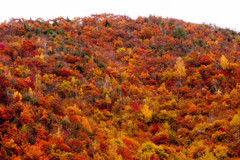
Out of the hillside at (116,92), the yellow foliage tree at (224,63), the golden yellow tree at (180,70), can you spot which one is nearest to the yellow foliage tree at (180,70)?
the golden yellow tree at (180,70)

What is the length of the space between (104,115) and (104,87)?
412cm

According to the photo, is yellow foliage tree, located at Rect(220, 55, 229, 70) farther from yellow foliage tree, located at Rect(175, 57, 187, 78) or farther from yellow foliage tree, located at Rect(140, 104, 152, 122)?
yellow foliage tree, located at Rect(140, 104, 152, 122)

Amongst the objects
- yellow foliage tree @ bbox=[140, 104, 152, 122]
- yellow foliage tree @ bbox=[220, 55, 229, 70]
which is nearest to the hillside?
yellow foliage tree @ bbox=[140, 104, 152, 122]

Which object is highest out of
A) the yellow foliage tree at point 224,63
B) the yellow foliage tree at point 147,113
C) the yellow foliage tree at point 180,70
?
the yellow foliage tree at point 224,63

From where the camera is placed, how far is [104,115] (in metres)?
20.8

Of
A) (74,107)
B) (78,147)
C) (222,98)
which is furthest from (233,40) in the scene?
(78,147)

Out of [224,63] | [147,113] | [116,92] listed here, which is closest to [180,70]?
[224,63]

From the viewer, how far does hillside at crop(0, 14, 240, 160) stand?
46.7 feet

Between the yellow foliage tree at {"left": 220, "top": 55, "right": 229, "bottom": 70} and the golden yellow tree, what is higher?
the yellow foliage tree at {"left": 220, "top": 55, "right": 229, "bottom": 70}

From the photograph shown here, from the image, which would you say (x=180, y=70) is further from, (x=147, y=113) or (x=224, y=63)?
(x=147, y=113)

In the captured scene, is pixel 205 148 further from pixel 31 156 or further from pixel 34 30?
pixel 34 30

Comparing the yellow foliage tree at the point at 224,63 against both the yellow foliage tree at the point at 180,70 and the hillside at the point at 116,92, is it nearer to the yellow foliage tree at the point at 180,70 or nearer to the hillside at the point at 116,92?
the hillside at the point at 116,92

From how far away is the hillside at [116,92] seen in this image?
46.7 feet

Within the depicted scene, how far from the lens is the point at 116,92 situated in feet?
78.2
